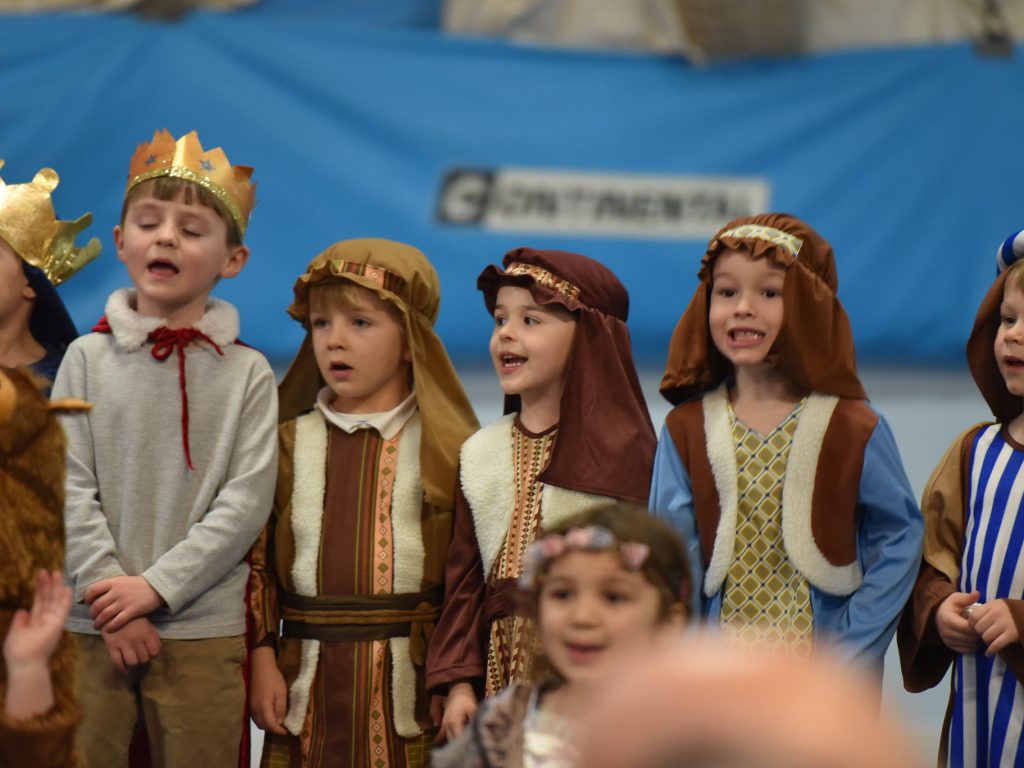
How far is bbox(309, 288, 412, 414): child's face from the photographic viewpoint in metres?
3.12

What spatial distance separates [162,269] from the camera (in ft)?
9.84

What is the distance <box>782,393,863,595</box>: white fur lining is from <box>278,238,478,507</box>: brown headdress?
0.71 metres

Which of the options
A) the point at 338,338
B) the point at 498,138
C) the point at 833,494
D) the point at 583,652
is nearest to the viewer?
the point at 583,652

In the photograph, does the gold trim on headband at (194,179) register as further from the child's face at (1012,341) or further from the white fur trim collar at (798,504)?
the child's face at (1012,341)

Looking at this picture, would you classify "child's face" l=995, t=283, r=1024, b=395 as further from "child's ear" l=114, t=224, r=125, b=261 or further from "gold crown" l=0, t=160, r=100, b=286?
"gold crown" l=0, t=160, r=100, b=286

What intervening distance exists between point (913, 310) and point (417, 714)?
14.3ft

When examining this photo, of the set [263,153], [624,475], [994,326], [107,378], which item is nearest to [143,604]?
[107,378]

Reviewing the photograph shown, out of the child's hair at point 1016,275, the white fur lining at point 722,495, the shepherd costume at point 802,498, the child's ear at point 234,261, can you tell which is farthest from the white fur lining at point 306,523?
the child's hair at point 1016,275

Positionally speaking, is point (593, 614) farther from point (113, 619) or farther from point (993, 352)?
point (993, 352)

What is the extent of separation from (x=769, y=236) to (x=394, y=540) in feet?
3.27

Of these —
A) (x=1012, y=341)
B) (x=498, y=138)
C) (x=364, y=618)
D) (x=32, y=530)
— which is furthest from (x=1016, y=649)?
(x=498, y=138)

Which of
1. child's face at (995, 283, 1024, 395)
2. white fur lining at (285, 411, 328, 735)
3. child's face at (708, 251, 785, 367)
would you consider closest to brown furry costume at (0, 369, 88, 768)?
white fur lining at (285, 411, 328, 735)

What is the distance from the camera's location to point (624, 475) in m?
3.00

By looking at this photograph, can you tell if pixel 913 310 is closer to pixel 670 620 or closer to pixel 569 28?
pixel 569 28
